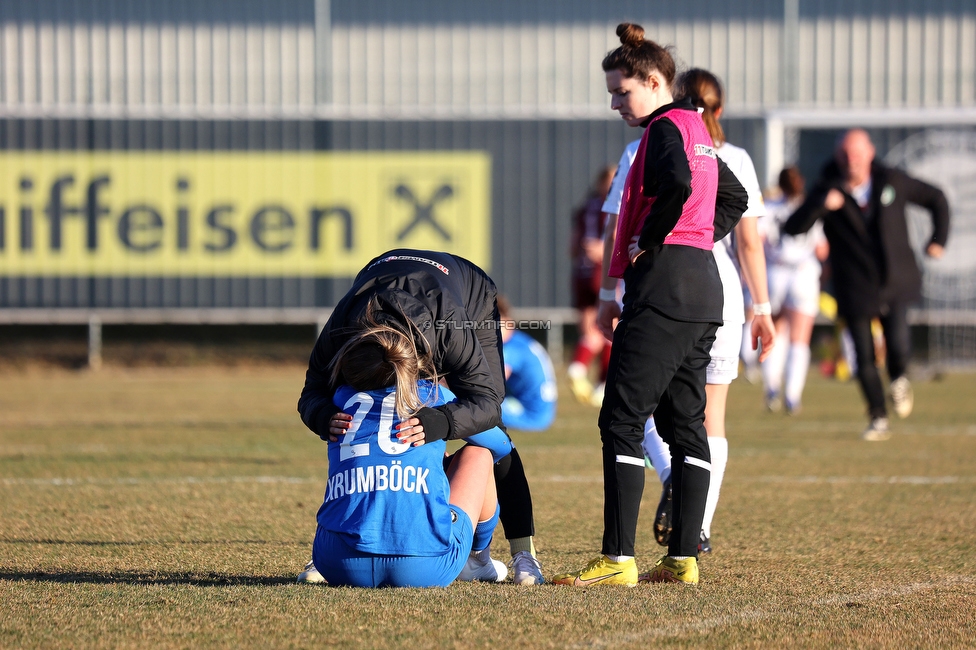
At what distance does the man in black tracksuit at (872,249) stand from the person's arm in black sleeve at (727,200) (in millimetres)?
4708

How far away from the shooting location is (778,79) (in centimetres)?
1795

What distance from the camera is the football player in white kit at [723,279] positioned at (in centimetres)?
439

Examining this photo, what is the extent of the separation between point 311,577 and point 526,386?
4.71 m

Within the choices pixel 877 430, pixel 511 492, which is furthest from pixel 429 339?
pixel 877 430

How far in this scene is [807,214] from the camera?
846cm

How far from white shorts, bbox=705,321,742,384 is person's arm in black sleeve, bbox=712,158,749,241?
0.45 metres

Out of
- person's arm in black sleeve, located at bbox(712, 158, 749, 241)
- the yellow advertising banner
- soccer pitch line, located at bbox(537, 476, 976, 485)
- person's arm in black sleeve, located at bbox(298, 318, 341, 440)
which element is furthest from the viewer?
the yellow advertising banner

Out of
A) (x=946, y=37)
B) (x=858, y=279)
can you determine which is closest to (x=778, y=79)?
(x=946, y=37)

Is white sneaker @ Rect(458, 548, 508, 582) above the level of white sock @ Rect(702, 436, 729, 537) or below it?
below

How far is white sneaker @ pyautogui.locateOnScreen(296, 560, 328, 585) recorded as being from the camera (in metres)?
3.88

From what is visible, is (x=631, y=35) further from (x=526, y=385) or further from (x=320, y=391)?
(x=526, y=385)

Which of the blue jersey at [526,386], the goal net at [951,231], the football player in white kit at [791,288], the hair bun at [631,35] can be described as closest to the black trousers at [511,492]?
the hair bun at [631,35]

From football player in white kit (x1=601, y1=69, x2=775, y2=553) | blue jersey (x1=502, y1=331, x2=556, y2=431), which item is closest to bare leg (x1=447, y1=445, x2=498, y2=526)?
football player in white kit (x1=601, y1=69, x2=775, y2=553)

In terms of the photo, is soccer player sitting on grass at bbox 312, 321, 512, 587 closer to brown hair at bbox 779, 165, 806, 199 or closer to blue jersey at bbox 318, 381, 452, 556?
blue jersey at bbox 318, 381, 452, 556
